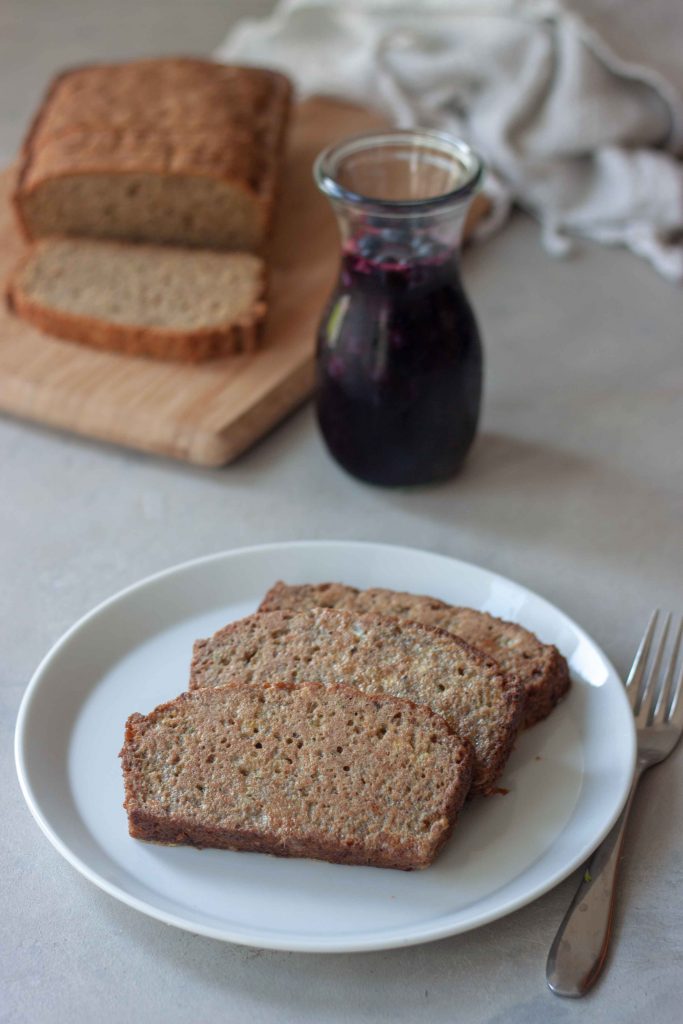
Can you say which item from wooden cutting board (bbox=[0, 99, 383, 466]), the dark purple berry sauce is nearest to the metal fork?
the dark purple berry sauce

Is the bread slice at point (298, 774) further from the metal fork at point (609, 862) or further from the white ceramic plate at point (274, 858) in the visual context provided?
the metal fork at point (609, 862)

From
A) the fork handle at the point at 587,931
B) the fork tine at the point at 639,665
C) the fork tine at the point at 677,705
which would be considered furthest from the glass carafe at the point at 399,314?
the fork handle at the point at 587,931

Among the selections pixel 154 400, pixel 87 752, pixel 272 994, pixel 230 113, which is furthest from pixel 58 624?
pixel 230 113

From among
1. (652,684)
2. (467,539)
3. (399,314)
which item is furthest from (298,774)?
(399,314)

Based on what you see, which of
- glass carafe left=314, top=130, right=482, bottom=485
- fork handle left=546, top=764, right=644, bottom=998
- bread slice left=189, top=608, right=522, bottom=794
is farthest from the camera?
glass carafe left=314, top=130, right=482, bottom=485

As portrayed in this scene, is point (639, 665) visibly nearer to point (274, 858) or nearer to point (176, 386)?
point (274, 858)

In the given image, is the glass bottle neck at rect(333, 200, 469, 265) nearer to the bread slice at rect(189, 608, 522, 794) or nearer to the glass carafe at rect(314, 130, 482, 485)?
the glass carafe at rect(314, 130, 482, 485)
